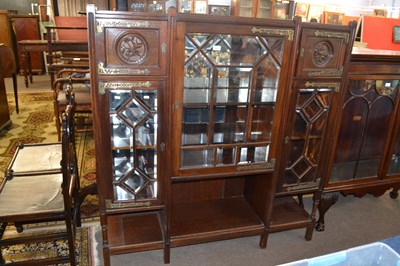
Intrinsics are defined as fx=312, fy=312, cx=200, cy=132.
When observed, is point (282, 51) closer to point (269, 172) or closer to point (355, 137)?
point (269, 172)

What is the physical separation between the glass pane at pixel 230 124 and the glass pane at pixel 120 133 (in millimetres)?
446

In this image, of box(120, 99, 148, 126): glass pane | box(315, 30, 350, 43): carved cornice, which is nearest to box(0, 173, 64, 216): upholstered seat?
box(120, 99, 148, 126): glass pane

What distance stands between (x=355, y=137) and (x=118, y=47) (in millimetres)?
1649

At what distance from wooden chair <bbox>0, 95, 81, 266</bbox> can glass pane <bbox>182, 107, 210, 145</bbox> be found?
558 millimetres

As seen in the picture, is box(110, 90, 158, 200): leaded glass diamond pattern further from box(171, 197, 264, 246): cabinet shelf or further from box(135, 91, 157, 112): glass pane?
box(171, 197, 264, 246): cabinet shelf

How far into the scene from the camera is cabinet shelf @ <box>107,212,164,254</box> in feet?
5.48

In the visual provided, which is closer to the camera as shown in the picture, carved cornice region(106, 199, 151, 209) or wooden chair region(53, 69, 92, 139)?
carved cornice region(106, 199, 151, 209)

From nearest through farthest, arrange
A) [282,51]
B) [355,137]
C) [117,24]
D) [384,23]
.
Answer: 1. [117,24]
2. [282,51]
3. [355,137]
4. [384,23]

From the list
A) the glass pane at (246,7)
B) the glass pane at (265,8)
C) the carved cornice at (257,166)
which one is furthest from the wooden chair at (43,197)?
the glass pane at (265,8)

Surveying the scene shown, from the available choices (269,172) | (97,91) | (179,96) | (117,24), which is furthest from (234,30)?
(269,172)

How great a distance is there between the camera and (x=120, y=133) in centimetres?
151

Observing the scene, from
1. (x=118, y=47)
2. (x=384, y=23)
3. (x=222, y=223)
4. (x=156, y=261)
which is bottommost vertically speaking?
(x=156, y=261)

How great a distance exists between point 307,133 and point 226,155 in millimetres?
510

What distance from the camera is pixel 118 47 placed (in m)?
1.34
